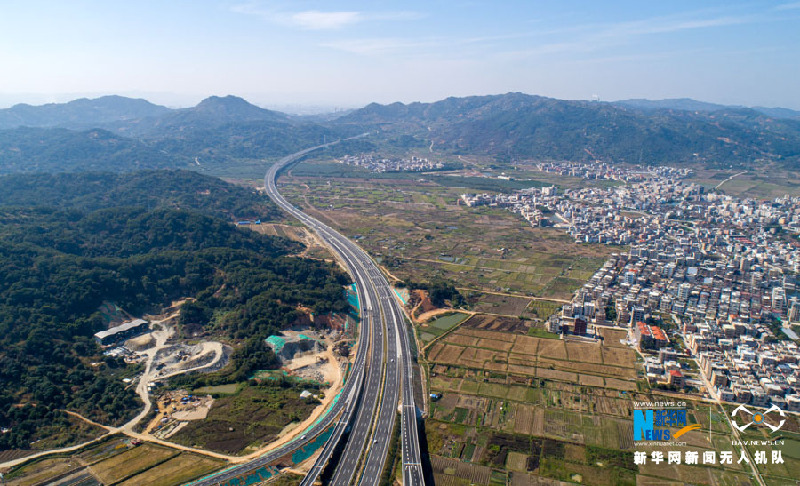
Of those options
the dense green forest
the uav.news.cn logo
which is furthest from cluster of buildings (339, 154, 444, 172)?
the uav.news.cn logo

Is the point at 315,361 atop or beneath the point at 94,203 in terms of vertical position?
beneath

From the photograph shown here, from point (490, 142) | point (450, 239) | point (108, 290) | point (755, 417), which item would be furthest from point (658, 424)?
point (490, 142)

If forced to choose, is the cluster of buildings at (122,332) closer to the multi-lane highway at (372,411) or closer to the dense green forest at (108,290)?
the dense green forest at (108,290)

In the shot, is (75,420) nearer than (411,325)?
Yes

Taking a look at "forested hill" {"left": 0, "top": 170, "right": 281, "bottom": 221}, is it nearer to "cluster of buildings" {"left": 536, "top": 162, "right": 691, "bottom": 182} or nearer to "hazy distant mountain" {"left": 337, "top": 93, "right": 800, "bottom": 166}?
"cluster of buildings" {"left": 536, "top": 162, "right": 691, "bottom": 182}

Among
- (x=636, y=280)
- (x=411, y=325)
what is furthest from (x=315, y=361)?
(x=636, y=280)

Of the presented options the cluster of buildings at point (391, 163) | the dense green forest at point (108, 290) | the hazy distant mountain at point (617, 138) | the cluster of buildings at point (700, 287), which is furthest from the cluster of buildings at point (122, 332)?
the hazy distant mountain at point (617, 138)

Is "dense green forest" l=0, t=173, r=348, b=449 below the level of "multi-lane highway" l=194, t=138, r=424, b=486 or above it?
above

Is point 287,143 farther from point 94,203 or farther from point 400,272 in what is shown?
point 400,272
